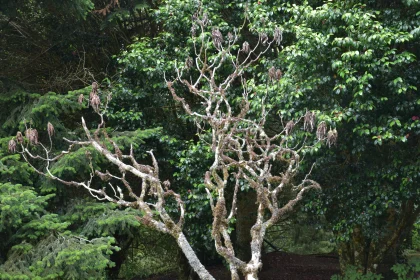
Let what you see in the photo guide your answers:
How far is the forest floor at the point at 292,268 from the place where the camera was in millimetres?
12508

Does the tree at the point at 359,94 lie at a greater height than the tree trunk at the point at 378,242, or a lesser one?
greater

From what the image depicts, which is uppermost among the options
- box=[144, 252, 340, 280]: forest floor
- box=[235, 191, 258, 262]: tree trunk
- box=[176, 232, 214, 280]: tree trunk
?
box=[176, 232, 214, 280]: tree trunk

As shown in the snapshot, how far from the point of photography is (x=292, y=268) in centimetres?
1316

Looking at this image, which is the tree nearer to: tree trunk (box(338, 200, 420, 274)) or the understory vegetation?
the understory vegetation

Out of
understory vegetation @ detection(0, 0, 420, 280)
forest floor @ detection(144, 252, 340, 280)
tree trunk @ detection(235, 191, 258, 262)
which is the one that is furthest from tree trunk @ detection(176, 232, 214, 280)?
forest floor @ detection(144, 252, 340, 280)

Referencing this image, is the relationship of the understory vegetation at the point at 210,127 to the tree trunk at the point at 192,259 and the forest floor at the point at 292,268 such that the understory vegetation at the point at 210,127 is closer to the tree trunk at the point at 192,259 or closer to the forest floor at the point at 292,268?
the tree trunk at the point at 192,259

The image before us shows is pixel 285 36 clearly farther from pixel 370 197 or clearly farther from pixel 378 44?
pixel 370 197

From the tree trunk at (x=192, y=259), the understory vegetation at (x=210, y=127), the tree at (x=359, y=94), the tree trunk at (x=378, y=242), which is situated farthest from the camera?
the tree trunk at (x=378, y=242)

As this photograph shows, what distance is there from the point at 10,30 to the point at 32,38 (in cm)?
41

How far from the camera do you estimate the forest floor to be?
41.0 ft

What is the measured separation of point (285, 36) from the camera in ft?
28.4

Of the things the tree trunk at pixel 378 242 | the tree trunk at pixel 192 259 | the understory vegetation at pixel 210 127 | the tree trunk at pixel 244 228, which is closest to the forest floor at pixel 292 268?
the tree trunk at pixel 244 228

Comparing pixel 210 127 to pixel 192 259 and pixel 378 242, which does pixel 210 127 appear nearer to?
pixel 378 242

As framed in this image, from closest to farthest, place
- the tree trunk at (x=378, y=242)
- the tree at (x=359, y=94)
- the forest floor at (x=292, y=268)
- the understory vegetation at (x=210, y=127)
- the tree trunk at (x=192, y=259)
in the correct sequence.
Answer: the tree trunk at (x=192, y=259) → the understory vegetation at (x=210, y=127) → the tree at (x=359, y=94) → the tree trunk at (x=378, y=242) → the forest floor at (x=292, y=268)
